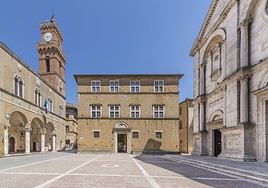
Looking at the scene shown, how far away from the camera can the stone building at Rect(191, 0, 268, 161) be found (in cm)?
1612

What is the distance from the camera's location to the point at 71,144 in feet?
213

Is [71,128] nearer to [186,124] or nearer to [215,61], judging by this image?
[186,124]

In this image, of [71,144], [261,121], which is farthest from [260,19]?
[71,144]

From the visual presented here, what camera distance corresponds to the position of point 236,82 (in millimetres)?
18000

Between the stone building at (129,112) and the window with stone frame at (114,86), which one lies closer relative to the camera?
the stone building at (129,112)

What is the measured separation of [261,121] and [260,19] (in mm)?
6623

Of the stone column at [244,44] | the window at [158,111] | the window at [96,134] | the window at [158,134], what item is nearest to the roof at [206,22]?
the stone column at [244,44]

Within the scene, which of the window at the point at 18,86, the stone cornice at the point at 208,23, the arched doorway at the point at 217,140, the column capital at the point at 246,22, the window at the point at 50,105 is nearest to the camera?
the column capital at the point at 246,22

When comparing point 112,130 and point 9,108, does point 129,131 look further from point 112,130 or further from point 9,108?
point 9,108

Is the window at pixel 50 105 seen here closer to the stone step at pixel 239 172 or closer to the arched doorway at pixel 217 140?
the arched doorway at pixel 217 140

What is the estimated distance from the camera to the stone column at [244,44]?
17473mm

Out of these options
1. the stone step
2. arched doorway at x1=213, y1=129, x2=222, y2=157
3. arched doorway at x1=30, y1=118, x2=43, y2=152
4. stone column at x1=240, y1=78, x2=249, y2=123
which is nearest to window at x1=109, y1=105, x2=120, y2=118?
arched doorway at x1=30, y1=118, x2=43, y2=152

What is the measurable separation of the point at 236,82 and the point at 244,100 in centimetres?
151

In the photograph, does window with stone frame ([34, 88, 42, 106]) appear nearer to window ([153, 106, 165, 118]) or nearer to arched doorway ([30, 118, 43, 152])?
arched doorway ([30, 118, 43, 152])
